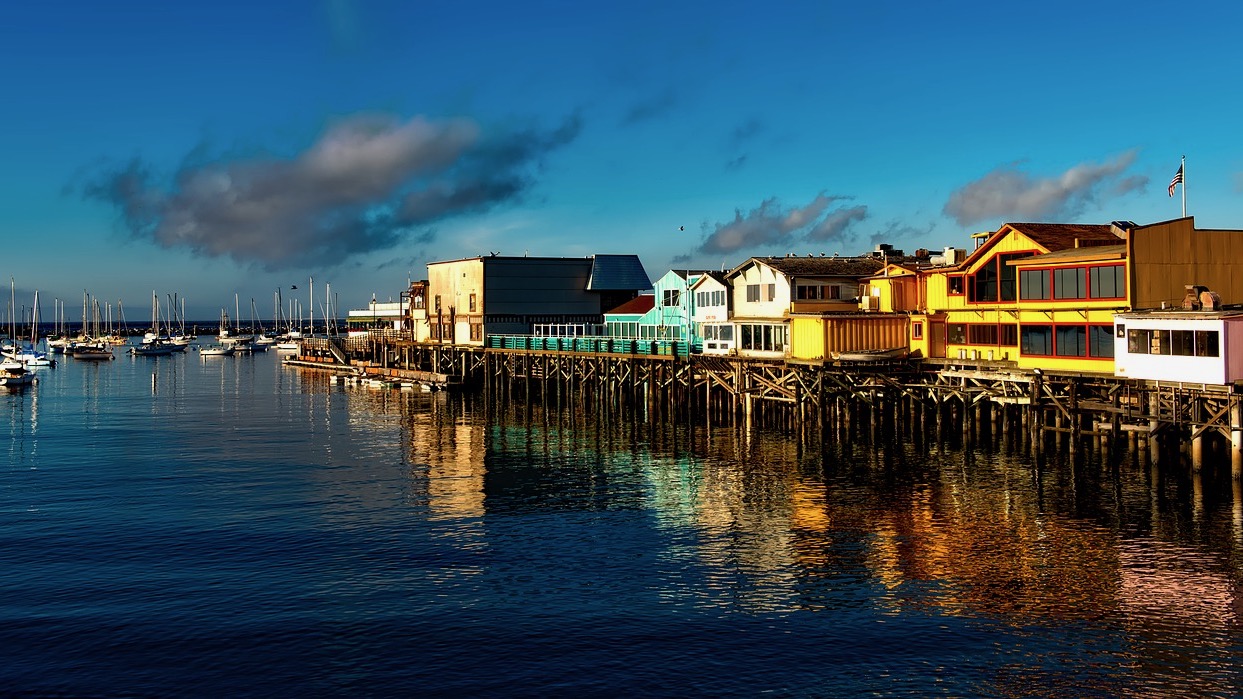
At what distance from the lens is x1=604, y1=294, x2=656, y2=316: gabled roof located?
102494 millimetres

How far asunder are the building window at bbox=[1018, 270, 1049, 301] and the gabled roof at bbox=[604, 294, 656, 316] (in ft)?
158

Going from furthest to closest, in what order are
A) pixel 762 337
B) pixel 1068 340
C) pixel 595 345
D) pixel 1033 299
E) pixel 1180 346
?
1. pixel 595 345
2. pixel 762 337
3. pixel 1033 299
4. pixel 1068 340
5. pixel 1180 346

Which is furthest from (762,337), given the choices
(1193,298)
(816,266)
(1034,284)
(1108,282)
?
(1193,298)

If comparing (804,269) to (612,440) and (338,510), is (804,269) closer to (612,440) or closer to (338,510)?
(612,440)

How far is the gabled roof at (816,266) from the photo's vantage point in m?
71.1

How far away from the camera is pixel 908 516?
41188 mm

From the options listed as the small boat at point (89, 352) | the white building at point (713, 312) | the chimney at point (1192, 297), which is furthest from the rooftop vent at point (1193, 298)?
the small boat at point (89, 352)

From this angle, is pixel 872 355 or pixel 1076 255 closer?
pixel 1076 255

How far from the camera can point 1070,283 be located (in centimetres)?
5388

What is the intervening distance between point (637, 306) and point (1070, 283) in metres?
55.1

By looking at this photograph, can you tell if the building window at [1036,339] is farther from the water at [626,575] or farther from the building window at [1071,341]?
the water at [626,575]

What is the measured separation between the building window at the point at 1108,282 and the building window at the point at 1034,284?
2844 millimetres

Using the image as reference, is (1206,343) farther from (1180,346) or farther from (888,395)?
(888,395)

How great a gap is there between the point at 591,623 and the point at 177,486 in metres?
30.5
